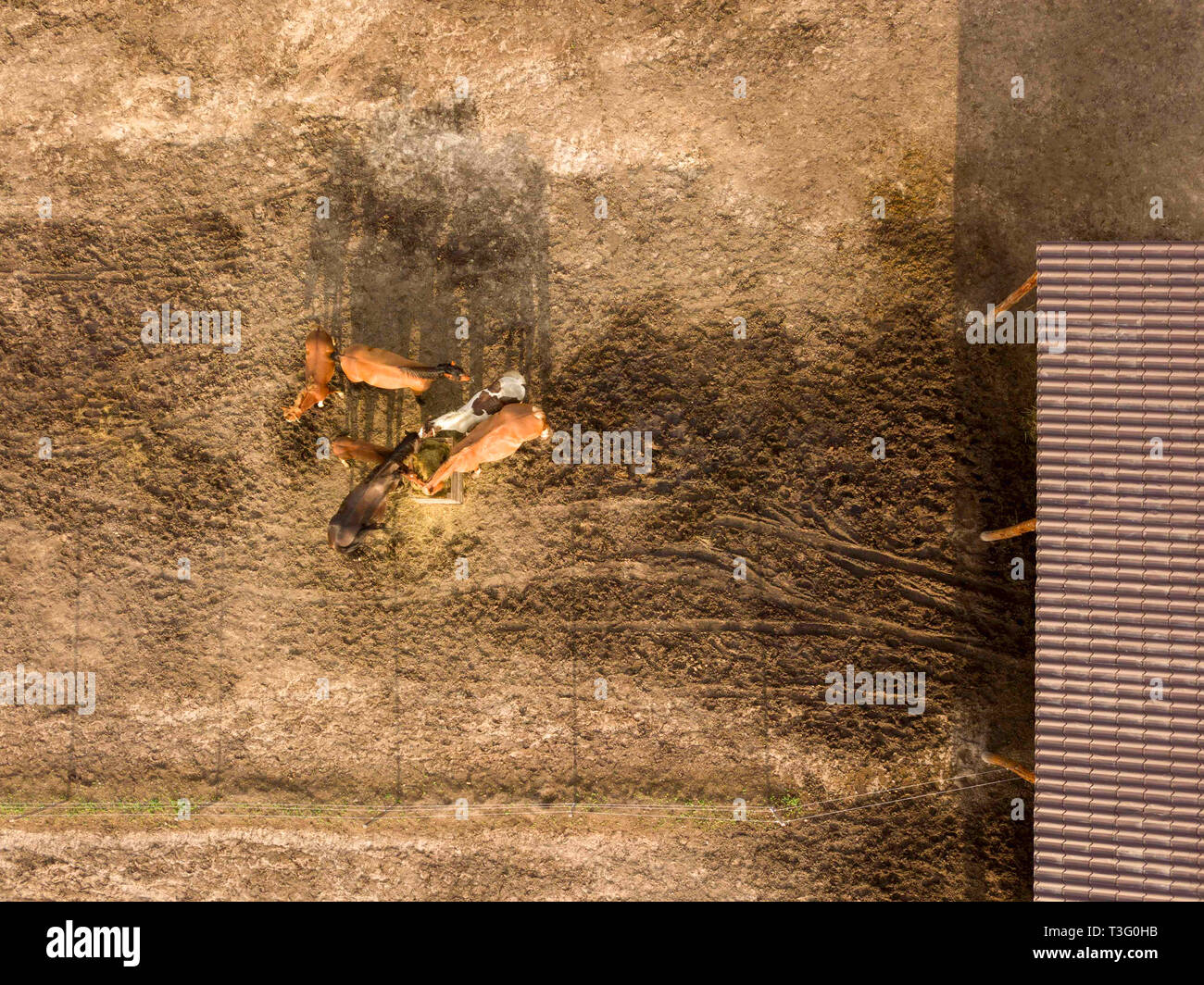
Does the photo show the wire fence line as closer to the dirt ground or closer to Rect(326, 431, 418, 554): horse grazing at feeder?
the dirt ground

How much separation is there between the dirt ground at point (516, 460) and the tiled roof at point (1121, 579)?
1367mm

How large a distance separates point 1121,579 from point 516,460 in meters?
5.42

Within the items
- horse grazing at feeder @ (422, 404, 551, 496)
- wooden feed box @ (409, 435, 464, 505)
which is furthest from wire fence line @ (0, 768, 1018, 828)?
horse grazing at feeder @ (422, 404, 551, 496)

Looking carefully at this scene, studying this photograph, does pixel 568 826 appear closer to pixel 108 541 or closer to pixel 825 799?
pixel 825 799

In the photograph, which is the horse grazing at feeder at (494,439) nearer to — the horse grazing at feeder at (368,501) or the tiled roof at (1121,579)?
the horse grazing at feeder at (368,501)

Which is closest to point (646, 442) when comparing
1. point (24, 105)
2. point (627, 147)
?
point (627, 147)

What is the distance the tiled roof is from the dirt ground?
137cm

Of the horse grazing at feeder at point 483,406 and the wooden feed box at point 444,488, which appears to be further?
the wooden feed box at point 444,488

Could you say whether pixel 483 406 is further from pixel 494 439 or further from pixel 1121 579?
pixel 1121 579

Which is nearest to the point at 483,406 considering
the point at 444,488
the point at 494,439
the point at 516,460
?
the point at 494,439

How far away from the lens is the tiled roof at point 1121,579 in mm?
5512

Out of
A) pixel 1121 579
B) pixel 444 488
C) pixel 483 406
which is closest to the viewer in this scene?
pixel 1121 579

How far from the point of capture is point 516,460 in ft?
23.8

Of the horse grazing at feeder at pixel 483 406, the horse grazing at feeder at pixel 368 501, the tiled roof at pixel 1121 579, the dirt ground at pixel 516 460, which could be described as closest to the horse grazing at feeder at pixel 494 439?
the horse grazing at feeder at pixel 483 406
